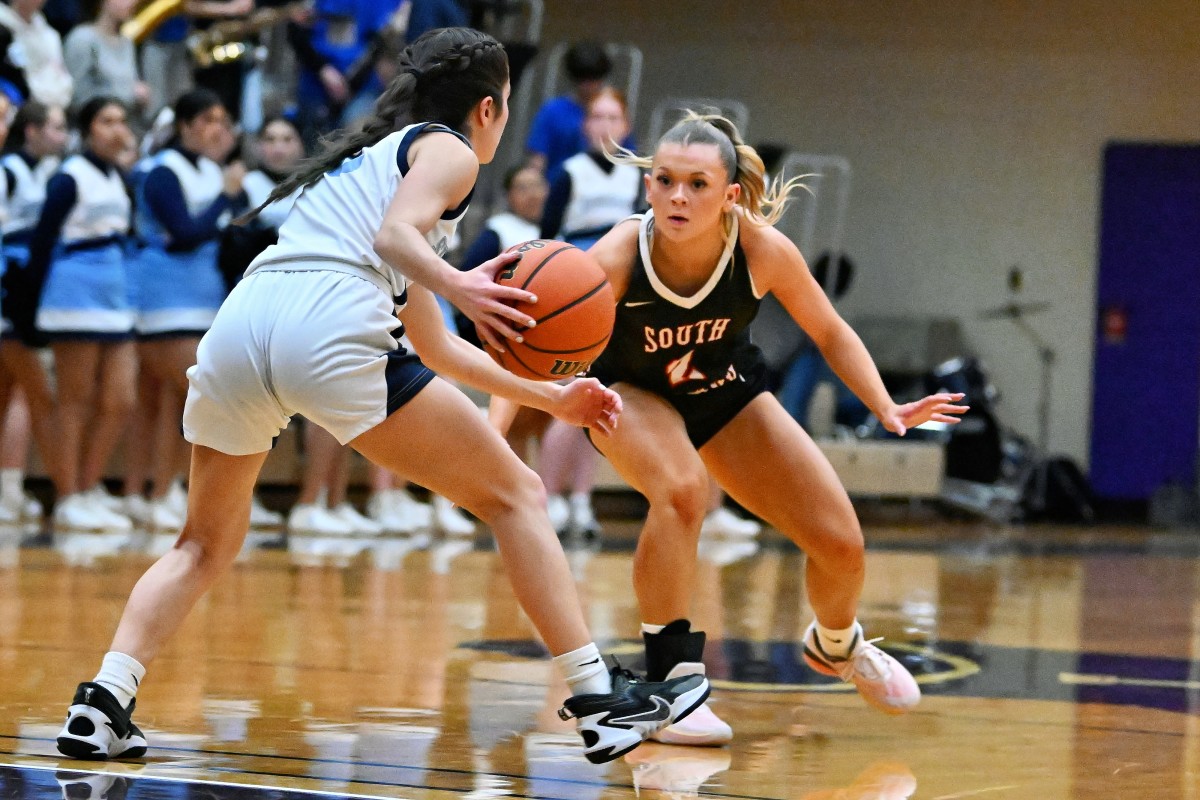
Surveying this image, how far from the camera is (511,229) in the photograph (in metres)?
8.70

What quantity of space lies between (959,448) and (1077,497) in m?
1.02

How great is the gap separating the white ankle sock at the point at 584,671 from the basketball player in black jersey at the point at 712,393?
1.80 feet

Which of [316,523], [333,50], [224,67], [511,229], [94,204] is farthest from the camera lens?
[224,67]

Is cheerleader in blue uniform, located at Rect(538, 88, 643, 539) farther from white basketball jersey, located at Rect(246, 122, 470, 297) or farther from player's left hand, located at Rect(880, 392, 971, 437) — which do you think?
white basketball jersey, located at Rect(246, 122, 470, 297)

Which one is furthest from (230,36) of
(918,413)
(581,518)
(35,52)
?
(918,413)

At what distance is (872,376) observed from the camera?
410cm

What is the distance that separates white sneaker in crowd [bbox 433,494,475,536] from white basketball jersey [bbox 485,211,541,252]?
57.5 inches

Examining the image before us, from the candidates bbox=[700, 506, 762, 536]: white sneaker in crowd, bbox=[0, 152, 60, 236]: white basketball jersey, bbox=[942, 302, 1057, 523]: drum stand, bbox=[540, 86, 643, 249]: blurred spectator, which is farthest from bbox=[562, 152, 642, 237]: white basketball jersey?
bbox=[942, 302, 1057, 523]: drum stand

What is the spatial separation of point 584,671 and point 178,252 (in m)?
5.50

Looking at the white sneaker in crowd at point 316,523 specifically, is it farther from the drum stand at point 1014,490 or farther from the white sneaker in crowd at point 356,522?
the drum stand at point 1014,490

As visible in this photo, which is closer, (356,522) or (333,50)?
(356,522)

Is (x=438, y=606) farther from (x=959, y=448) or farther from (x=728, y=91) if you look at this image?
(x=728, y=91)

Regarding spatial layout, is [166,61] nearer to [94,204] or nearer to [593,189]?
[94,204]

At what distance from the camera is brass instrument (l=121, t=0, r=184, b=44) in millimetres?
10383
